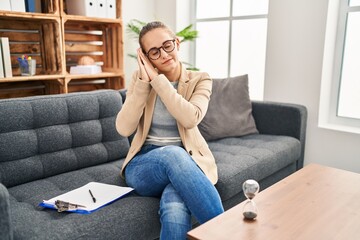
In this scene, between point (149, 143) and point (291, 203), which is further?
point (149, 143)

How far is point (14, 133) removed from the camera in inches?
62.0

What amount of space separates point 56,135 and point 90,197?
490mm

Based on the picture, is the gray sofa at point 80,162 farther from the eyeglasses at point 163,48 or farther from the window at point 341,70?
the eyeglasses at point 163,48

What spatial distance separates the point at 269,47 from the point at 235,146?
1.02m

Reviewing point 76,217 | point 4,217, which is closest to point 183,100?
point 76,217

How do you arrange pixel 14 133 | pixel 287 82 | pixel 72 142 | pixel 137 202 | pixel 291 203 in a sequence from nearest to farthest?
pixel 291 203 → pixel 137 202 → pixel 14 133 → pixel 72 142 → pixel 287 82

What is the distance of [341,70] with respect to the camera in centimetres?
252

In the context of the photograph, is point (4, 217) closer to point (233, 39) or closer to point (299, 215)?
point (299, 215)

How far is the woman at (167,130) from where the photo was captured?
1261mm

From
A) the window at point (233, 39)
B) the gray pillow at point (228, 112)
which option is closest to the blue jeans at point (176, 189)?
the gray pillow at point (228, 112)

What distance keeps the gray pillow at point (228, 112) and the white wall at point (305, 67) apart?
1.28ft

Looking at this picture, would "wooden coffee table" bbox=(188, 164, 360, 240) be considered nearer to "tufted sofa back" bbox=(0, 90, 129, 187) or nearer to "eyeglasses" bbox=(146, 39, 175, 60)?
"eyeglasses" bbox=(146, 39, 175, 60)

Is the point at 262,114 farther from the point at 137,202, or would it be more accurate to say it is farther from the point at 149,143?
the point at 137,202

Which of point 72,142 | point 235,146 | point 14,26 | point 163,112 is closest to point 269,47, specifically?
point 235,146
